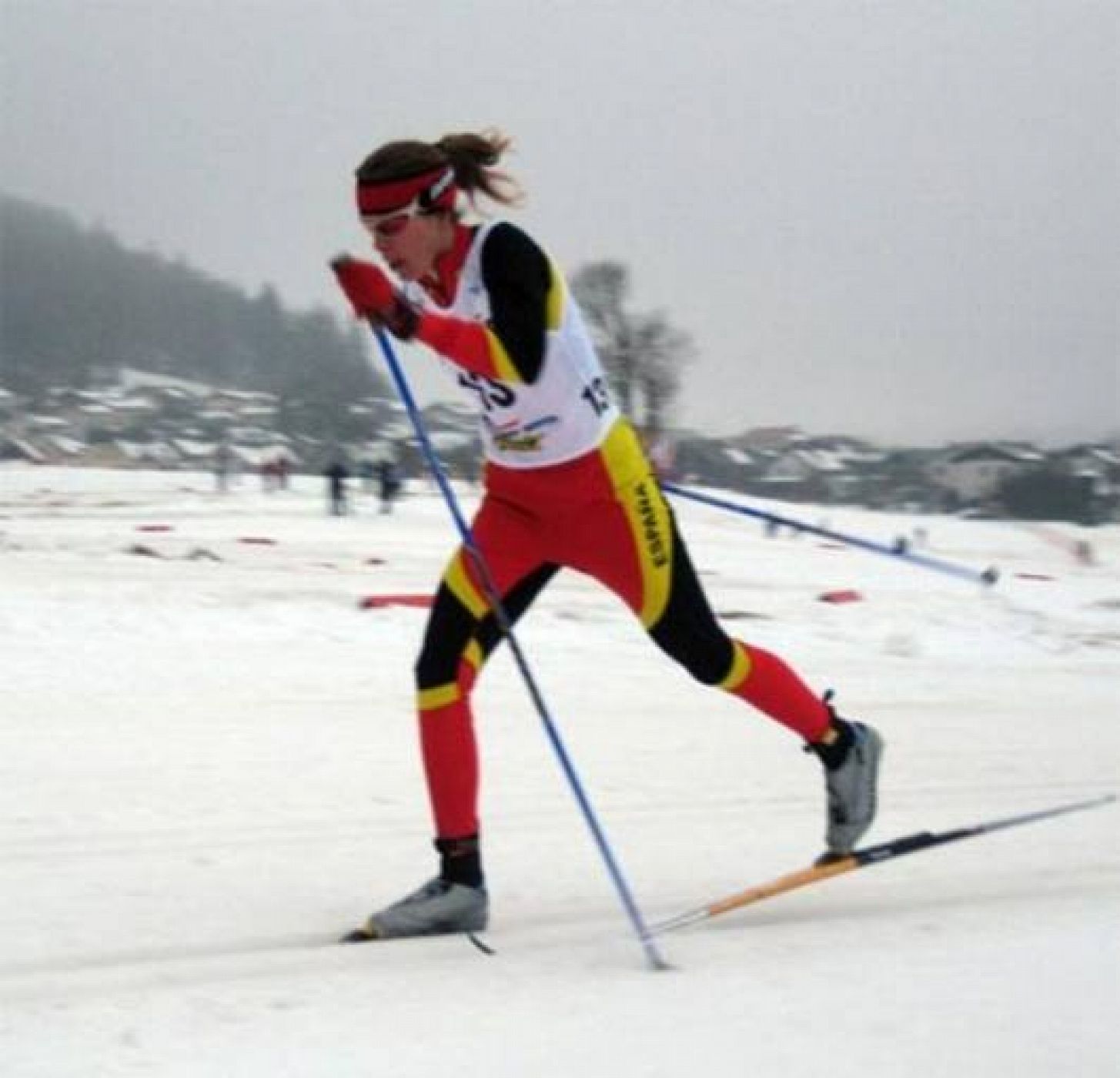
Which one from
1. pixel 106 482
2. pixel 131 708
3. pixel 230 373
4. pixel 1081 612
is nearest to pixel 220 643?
pixel 131 708

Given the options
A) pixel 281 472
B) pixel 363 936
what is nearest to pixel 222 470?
pixel 281 472

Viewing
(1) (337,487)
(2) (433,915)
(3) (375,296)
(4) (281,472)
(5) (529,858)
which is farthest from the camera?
(4) (281,472)

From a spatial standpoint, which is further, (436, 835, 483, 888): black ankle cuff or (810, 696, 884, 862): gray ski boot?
(810, 696, 884, 862): gray ski boot

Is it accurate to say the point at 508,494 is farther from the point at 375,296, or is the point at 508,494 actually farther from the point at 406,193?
the point at 406,193

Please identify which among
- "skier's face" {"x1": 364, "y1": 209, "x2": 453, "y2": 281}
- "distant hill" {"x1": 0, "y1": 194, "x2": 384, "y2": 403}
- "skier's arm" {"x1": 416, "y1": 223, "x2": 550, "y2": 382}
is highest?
"distant hill" {"x1": 0, "y1": 194, "x2": 384, "y2": 403}

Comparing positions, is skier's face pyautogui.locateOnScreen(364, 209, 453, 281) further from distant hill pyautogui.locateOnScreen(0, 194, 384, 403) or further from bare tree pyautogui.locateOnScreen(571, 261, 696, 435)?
distant hill pyautogui.locateOnScreen(0, 194, 384, 403)

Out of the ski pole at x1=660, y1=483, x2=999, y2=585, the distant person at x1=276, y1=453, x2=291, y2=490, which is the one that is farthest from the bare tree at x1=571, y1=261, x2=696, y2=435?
the ski pole at x1=660, y1=483, x2=999, y2=585

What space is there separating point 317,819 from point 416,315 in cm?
200

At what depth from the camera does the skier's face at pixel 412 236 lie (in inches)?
115

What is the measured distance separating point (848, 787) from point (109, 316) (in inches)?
3519

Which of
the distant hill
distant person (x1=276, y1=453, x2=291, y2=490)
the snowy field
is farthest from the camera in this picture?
the distant hill

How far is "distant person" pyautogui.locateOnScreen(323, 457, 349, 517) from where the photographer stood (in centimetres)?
2205

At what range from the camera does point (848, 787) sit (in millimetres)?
3361

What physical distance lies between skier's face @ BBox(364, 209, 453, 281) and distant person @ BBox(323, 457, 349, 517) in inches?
759
